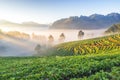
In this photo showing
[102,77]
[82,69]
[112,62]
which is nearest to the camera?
[102,77]

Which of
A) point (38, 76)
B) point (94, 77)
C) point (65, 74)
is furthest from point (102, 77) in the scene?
point (38, 76)

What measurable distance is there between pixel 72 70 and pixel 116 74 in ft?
20.4

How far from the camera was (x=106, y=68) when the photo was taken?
3788 cm

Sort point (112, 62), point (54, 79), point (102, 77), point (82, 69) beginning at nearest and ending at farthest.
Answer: point (102, 77)
point (54, 79)
point (82, 69)
point (112, 62)

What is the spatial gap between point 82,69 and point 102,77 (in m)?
5.80

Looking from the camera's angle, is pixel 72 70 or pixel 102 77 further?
pixel 72 70

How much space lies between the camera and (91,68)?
37188 mm

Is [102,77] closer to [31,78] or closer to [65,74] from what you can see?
[65,74]

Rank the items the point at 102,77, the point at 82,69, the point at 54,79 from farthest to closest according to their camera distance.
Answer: the point at 82,69 → the point at 54,79 → the point at 102,77

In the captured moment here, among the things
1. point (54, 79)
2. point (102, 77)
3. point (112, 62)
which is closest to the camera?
point (102, 77)

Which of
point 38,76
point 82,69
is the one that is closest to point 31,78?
point 38,76

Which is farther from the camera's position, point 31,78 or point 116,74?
point 31,78

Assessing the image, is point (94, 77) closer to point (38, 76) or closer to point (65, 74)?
point (65, 74)

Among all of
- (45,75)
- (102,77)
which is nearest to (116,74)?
(102,77)
